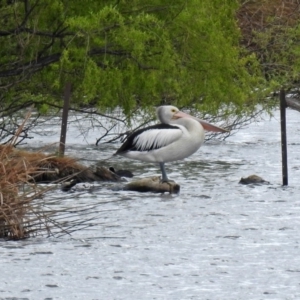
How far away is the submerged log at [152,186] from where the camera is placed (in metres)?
15.6

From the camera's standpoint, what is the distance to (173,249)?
11547mm

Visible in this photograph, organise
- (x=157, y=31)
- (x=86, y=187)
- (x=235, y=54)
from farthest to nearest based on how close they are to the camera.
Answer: (x=235, y=54)
(x=157, y=31)
(x=86, y=187)

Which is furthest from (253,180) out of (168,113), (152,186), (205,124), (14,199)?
(14,199)

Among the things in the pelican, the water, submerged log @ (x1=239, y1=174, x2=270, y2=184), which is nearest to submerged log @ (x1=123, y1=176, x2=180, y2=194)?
the water

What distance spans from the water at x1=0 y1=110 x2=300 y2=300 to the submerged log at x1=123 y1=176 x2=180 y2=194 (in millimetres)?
188

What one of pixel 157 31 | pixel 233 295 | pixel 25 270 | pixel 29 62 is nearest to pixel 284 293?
pixel 233 295

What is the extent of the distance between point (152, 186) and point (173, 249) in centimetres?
408

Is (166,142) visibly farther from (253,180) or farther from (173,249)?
(173,249)

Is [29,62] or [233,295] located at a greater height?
[29,62]

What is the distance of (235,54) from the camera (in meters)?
19.5

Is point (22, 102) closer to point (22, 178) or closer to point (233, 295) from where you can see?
point (22, 178)

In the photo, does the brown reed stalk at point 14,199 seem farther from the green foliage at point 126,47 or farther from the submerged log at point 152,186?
the green foliage at point 126,47

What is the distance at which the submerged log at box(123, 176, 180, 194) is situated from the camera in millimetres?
15578

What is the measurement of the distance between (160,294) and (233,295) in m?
0.54
